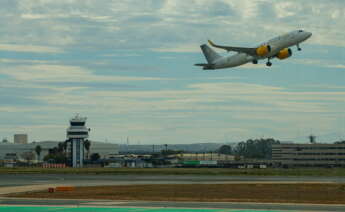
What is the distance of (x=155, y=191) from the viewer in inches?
2670

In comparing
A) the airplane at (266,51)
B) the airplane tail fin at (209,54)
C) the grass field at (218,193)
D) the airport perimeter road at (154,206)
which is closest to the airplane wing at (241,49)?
the airplane at (266,51)

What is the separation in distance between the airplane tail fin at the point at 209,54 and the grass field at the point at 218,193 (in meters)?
41.2

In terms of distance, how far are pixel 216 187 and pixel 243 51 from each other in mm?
29150

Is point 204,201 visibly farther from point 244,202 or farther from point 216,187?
point 216,187

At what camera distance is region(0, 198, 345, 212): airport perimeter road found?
47812 mm

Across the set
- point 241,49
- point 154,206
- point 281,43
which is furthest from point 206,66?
point 154,206

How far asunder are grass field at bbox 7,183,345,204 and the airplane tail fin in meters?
41.2

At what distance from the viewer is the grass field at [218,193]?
57469 millimetres

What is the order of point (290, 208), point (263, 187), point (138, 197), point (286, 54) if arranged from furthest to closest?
1. point (286, 54)
2. point (263, 187)
3. point (138, 197)
4. point (290, 208)

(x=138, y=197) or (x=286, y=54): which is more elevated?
(x=286, y=54)

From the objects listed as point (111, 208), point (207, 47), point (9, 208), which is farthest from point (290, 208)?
point (207, 47)

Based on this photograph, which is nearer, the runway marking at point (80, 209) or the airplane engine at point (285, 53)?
the runway marking at point (80, 209)

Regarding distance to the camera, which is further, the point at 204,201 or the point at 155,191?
the point at 155,191

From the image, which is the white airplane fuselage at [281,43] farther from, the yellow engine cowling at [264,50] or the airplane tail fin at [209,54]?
the airplane tail fin at [209,54]
